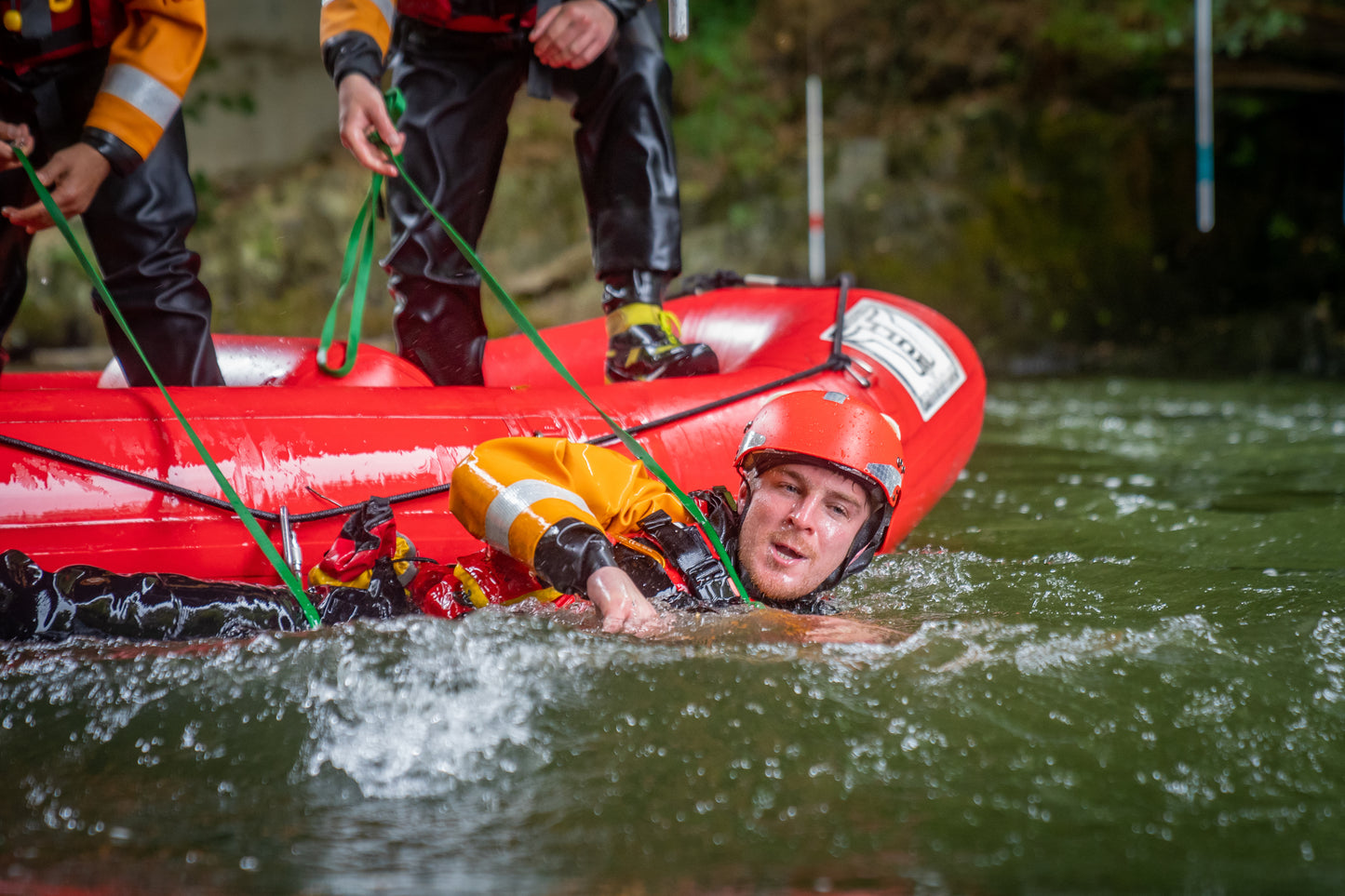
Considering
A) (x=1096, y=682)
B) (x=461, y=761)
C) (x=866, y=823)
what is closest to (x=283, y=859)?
(x=461, y=761)

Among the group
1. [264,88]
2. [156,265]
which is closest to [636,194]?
[156,265]

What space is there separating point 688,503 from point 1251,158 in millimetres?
7960

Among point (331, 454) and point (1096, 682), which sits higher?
point (331, 454)

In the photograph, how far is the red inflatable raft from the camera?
7.03 ft

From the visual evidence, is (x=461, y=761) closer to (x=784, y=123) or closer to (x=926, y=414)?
(x=926, y=414)

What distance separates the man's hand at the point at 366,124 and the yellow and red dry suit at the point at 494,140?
0.44m

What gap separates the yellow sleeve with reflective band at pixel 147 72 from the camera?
228 centimetres

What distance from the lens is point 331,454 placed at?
2.35 m

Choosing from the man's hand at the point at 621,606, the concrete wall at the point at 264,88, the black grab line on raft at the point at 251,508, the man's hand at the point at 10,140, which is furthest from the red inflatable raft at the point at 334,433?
the concrete wall at the point at 264,88

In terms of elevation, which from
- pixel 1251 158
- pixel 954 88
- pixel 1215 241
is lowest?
pixel 1215 241

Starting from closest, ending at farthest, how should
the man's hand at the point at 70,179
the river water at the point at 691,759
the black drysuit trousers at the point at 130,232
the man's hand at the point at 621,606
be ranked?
the river water at the point at 691,759
the man's hand at the point at 621,606
the man's hand at the point at 70,179
the black drysuit trousers at the point at 130,232

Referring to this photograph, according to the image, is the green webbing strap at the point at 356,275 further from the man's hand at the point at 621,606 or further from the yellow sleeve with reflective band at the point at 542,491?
the man's hand at the point at 621,606

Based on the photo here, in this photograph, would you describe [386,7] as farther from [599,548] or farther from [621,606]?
[621,606]

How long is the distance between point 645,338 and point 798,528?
104 cm
